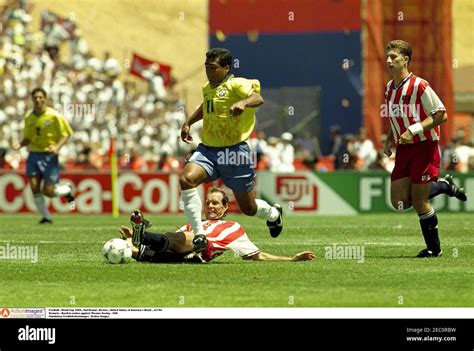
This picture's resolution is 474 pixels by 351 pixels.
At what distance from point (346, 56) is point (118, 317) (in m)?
31.2

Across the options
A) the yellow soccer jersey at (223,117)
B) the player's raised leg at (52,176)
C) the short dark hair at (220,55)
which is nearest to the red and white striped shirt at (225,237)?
the yellow soccer jersey at (223,117)

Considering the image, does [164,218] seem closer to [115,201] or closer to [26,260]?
[115,201]

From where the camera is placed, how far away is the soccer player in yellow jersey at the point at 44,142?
25328 mm

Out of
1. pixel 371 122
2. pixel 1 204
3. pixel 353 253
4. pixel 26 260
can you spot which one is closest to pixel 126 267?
pixel 26 260

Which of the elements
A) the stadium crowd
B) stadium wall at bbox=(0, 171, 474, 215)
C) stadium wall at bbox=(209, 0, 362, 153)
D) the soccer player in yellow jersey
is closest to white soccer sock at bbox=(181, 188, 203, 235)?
the soccer player in yellow jersey

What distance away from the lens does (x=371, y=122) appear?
41.0 meters

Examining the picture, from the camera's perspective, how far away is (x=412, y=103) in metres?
16.1

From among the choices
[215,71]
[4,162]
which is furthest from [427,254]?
[4,162]

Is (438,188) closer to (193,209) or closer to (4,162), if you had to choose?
(193,209)

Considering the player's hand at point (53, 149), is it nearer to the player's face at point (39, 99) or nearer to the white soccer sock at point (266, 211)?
the player's face at point (39, 99)

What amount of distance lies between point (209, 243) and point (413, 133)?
8.61 ft

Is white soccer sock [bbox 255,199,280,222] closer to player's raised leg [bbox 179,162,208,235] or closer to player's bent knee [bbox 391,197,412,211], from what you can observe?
player's raised leg [bbox 179,162,208,235]

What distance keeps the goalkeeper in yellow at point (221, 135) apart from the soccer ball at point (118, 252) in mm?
825

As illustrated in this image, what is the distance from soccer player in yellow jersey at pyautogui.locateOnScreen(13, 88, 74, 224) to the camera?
83.1 feet
